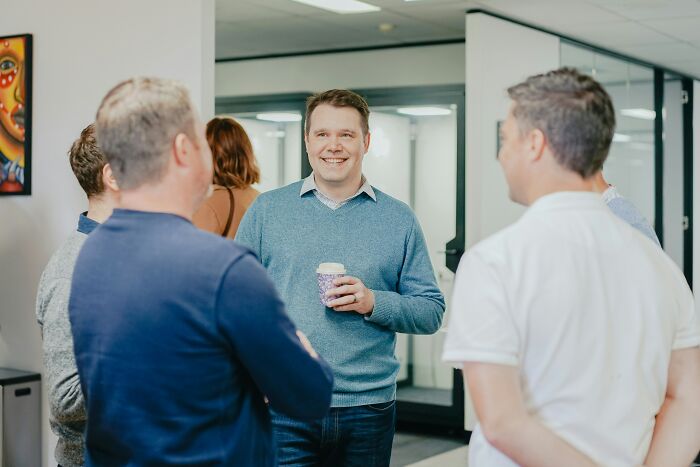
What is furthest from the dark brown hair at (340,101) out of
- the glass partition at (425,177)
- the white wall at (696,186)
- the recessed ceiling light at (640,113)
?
the white wall at (696,186)

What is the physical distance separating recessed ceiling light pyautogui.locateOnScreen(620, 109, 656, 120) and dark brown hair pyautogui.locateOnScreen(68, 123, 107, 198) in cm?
542

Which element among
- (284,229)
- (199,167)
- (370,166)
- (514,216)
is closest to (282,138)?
(370,166)

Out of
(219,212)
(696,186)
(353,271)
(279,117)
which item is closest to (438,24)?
(279,117)

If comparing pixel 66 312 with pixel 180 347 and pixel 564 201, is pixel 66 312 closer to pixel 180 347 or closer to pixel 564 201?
pixel 180 347

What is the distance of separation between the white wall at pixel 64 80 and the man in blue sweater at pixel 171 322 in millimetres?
2303

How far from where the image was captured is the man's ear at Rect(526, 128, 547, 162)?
1431mm

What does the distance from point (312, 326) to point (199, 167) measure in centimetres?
93

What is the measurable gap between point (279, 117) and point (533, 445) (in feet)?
17.8

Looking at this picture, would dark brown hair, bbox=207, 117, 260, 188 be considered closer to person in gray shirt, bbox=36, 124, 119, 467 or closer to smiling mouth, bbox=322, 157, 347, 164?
smiling mouth, bbox=322, 157, 347, 164

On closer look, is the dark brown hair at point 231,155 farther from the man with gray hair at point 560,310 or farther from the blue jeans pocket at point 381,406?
the man with gray hair at point 560,310

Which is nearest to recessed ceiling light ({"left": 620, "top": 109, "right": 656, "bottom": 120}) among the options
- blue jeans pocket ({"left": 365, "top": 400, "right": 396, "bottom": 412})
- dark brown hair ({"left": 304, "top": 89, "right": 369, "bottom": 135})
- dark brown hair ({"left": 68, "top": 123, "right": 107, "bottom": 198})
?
dark brown hair ({"left": 304, "top": 89, "right": 369, "bottom": 135})

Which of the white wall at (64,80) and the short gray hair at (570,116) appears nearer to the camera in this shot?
the short gray hair at (570,116)

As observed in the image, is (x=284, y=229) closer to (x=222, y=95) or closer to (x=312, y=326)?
(x=312, y=326)

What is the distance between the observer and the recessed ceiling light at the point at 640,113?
7.13 meters
